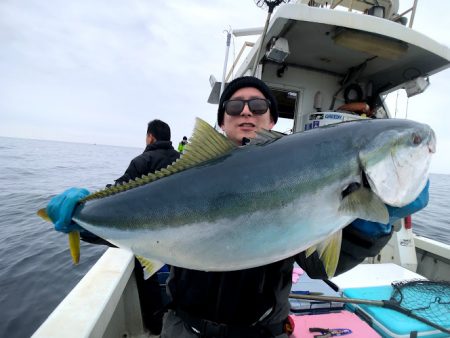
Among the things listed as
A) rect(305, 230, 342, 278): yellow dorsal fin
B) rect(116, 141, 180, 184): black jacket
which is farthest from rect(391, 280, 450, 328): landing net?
rect(116, 141, 180, 184): black jacket

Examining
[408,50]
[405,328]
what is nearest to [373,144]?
[405,328]

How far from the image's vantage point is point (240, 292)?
1.85m

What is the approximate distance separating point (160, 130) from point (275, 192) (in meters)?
3.79

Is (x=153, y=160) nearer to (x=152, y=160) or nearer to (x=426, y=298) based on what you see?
(x=152, y=160)

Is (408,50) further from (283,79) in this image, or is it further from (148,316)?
(148,316)

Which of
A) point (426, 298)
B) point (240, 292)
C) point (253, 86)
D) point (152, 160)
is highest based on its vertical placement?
point (253, 86)

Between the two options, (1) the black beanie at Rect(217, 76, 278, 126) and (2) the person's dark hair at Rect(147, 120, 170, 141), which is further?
(2) the person's dark hair at Rect(147, 120, 170, 141)

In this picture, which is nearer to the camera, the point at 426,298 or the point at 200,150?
the point at 200,150

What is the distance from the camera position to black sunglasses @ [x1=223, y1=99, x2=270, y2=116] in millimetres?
2265

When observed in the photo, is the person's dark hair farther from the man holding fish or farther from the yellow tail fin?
the man holding fish

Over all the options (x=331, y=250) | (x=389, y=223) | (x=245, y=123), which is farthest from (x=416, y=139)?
(x=245, y=123)

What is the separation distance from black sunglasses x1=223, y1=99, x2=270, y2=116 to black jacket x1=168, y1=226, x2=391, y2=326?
43.7 inches

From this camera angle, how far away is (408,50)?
5.14m

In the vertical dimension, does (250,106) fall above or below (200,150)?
above
